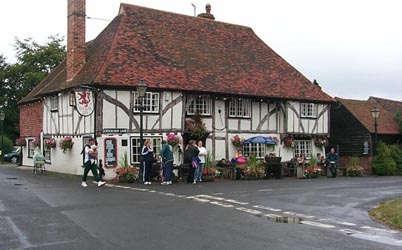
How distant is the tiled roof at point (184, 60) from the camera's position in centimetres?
2672

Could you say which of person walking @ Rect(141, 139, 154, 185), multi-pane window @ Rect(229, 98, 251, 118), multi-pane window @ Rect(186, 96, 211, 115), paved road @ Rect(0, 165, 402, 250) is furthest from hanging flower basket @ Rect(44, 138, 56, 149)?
paved road @ Rect(0, 165, 402, 250)

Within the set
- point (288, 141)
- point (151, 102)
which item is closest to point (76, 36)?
point (151, 102)

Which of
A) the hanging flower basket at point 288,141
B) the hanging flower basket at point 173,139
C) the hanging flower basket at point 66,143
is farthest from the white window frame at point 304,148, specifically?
the hanging flower basket at point 66,143

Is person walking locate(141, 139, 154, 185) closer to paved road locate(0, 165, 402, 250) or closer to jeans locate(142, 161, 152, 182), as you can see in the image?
jeans locate(142, 161, 152, 182)

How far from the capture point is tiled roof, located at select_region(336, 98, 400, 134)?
127 feet

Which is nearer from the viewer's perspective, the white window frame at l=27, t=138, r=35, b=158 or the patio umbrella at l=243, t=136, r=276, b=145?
the patio umbrella at l=243, t=136, r=276, b=145

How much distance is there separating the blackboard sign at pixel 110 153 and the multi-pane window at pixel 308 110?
40.2 ft

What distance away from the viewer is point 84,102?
25.2 m

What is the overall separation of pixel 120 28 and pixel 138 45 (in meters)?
1.30

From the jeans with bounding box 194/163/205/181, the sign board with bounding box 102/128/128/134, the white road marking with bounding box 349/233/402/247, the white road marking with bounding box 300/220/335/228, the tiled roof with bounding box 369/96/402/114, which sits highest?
the tiled roof with bounding box 369/96/402/114

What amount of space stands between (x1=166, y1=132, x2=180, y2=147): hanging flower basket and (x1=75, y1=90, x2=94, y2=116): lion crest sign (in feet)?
12.2

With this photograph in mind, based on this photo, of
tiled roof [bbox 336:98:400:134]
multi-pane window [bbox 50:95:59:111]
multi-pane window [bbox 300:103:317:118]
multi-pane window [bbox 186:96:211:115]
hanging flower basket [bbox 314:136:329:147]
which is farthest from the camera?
tiled roof [bbox 336:98:400:134]

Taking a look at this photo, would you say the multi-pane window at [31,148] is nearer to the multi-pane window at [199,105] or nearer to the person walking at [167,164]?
the multi-pane window at [199,105]

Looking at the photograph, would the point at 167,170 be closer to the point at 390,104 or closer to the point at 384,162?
the point at 384,162
